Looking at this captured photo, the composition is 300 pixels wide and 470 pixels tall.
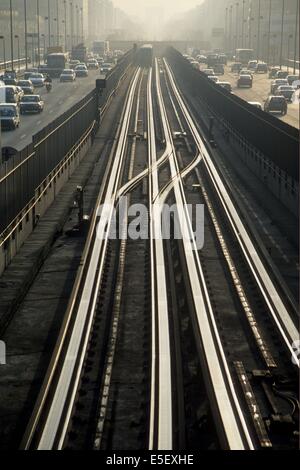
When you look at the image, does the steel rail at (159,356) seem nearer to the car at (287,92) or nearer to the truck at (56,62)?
the car at (287,92)

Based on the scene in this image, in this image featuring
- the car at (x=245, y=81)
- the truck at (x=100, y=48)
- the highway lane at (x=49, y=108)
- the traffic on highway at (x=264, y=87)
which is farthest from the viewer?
the truck at (x=100, y=48)

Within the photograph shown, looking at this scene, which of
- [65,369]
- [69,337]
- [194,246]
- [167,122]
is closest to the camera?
[65,369]

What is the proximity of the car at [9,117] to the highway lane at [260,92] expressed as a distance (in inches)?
646

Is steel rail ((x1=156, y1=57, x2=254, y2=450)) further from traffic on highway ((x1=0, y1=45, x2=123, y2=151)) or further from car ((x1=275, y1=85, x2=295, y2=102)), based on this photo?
car ((x1=275, y1=85, x2=295, y2=102))

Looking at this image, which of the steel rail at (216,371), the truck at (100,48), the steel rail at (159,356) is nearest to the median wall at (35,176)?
the steel rail at (159,356)

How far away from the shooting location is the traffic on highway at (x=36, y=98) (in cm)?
5144

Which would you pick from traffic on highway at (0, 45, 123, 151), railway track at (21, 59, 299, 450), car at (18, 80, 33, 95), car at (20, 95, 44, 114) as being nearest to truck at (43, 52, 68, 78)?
traffic on highway at (0, 45, 123, 151)

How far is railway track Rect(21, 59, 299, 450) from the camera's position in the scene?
39.0 feet

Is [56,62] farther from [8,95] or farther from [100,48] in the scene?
[100,48]

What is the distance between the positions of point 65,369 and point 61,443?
261 centimetres
